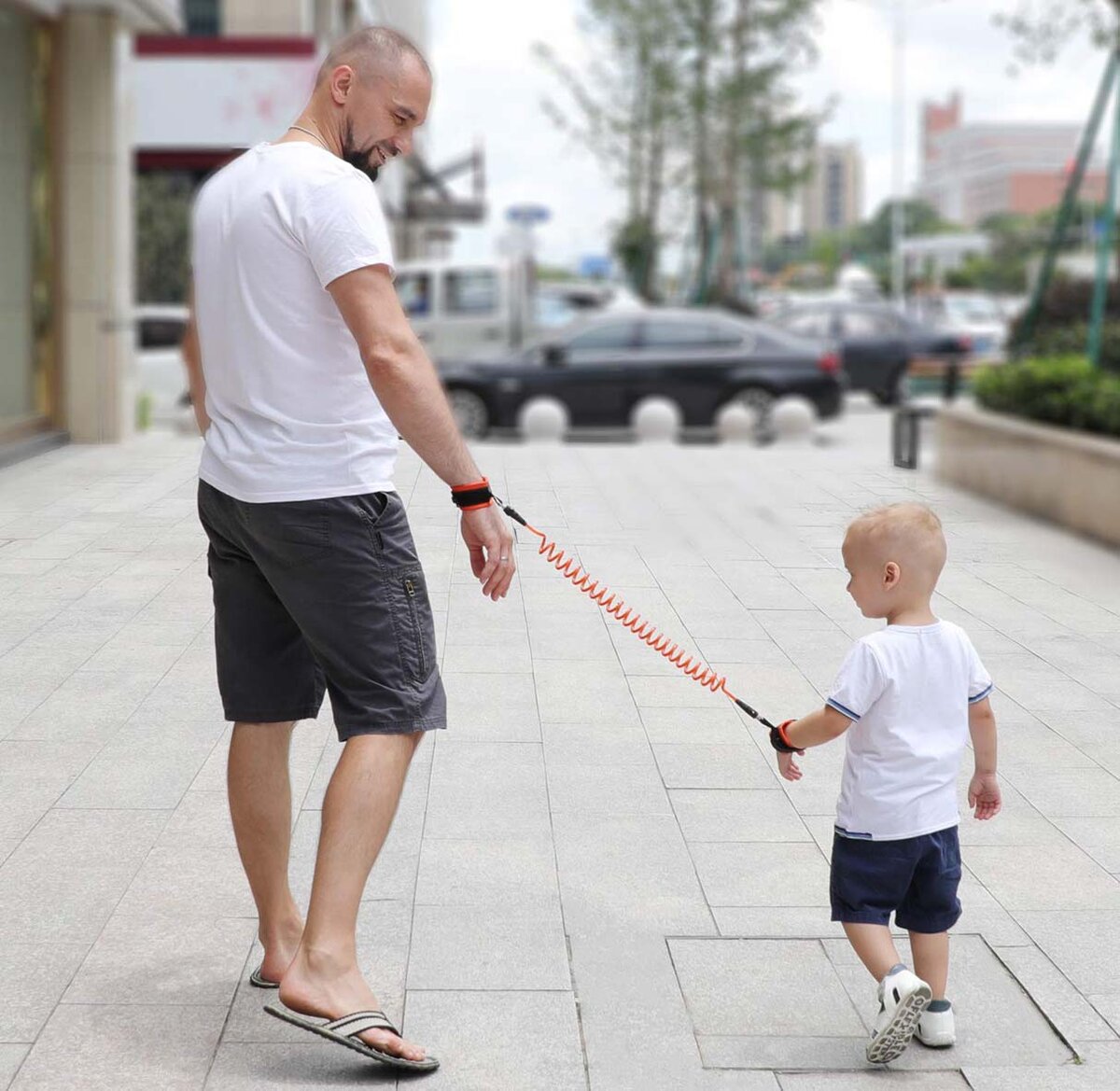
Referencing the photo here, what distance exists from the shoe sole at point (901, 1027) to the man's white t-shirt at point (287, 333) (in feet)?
4.01

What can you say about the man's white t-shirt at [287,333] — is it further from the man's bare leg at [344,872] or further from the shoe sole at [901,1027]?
the shoe sole at [901,1027]

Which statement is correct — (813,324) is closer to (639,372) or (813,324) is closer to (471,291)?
(471,291)

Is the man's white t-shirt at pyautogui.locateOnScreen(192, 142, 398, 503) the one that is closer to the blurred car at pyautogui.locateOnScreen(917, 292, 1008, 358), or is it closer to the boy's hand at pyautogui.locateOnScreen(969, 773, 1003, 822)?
the boy's hand at pyautogui.locateOnScreen(969, 773, 1003, 822)

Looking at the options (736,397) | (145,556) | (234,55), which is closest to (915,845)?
(145,556)

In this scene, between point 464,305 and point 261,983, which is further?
point 464,305

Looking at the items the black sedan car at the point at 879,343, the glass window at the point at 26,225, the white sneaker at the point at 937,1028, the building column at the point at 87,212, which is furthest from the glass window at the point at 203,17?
the white sneaker at the point at 937,1028

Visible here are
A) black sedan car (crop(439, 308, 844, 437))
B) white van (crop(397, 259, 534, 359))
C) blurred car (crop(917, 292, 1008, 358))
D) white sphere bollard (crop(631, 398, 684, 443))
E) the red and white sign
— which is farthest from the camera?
blurred car (crop(917, 292, 1008, 358))

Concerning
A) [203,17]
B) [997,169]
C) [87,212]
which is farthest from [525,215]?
[997,169]

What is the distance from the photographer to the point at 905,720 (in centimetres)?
298

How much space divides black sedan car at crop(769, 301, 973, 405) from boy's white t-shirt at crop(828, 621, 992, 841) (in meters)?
21.6

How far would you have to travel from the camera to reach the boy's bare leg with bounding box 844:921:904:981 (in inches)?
118

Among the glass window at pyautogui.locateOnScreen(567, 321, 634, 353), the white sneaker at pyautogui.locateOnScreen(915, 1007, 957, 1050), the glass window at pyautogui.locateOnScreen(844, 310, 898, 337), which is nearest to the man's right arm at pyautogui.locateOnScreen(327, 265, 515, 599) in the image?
the white sneaker at pyautogui.locateOnScreen(915, 1007, 957, 1050)

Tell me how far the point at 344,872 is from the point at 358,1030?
10.3 inches

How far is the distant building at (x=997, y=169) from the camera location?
161 meters
